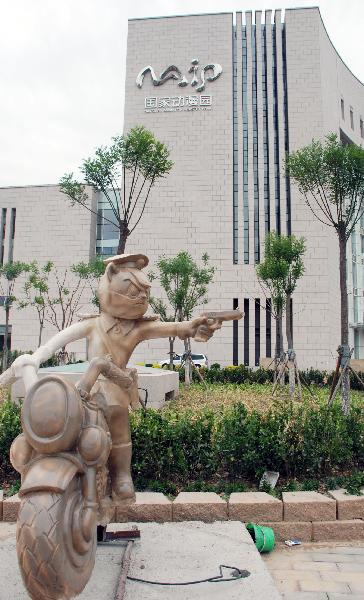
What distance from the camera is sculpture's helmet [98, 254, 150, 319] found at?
116 inches

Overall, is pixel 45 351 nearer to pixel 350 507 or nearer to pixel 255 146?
pixel 350 507

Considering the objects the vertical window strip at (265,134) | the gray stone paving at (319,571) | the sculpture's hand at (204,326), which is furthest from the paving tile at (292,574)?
the vertical window strip at (265,134)

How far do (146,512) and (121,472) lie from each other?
50.3 inches

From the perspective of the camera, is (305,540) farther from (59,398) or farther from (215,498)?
(59,398)

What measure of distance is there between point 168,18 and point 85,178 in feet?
61.3

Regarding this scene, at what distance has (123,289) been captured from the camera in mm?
2955

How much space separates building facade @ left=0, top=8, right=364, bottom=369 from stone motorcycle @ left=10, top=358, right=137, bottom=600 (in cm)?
1955

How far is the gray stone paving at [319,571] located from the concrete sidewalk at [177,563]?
0.30 metres

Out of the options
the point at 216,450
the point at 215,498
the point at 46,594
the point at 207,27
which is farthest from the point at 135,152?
the point at 207,27

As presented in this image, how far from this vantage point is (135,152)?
922 cm

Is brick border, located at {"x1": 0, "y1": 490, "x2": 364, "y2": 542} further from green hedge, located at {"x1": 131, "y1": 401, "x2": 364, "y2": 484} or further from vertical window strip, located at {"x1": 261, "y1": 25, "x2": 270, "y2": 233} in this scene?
vertical window strip, located at {"x1": 261, "y1": 25, "x2": 270, "y2": 233}

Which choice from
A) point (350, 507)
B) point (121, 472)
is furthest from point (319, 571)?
point (121, 472)

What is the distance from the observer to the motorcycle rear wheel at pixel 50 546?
190cm

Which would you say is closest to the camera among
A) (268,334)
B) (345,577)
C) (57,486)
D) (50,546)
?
(50,546)
